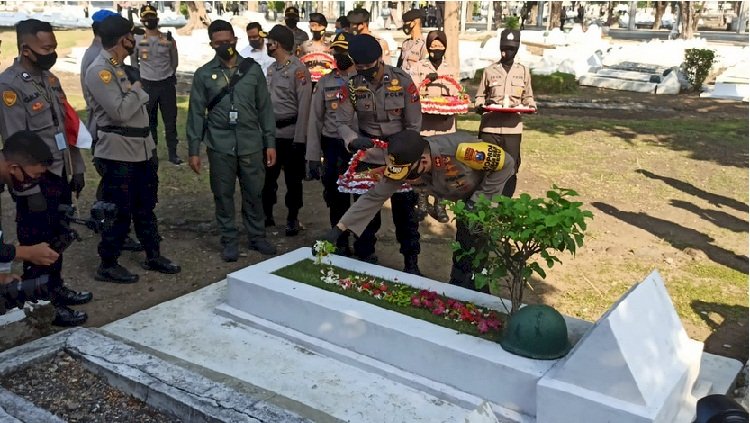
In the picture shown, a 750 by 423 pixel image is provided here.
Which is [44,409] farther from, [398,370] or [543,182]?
[543,182]

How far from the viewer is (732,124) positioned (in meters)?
13.4

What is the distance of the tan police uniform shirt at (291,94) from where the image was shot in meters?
6.75

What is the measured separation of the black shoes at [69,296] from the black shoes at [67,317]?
54mm

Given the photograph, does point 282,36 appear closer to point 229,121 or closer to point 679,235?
point 229,121

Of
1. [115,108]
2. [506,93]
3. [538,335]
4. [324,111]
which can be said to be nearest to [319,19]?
[324,111]

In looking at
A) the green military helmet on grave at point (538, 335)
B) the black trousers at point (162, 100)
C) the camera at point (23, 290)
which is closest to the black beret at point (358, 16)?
the black trousers at point (162, 100)

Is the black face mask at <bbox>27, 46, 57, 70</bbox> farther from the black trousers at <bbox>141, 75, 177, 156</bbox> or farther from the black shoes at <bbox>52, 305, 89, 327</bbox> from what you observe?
the black trousers at <bbox>141, 75, 177, 156</bbox>

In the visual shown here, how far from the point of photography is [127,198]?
5727mm

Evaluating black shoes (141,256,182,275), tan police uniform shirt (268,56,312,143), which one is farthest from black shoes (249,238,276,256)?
tan police uniform shirt (268,56,312,143)

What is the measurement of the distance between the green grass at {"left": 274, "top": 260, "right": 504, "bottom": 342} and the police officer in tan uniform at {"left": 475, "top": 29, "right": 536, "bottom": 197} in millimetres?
2347

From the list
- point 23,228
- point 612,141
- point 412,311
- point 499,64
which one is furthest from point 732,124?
point 23,228

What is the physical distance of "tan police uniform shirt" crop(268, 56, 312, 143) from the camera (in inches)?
266

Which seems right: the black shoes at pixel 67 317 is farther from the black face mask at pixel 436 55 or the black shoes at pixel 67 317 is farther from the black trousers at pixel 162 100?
the black face mask at pixel 436 55

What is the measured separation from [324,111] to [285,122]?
778mm
